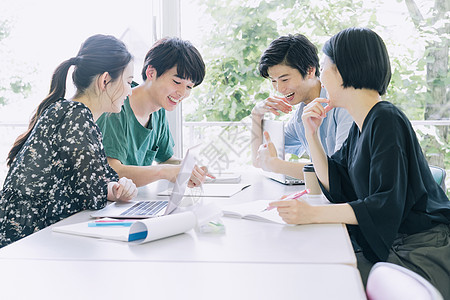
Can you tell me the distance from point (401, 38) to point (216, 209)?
10.1ft

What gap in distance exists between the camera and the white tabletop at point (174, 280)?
0.72 meters

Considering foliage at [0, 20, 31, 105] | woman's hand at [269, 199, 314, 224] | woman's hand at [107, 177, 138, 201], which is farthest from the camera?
foliage at [0, 20, 31, 105]

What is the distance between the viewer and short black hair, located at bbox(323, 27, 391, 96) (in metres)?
1.37

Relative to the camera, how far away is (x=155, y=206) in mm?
1399

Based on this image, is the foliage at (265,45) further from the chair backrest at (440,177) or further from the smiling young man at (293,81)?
the chair backrest at (440,177)

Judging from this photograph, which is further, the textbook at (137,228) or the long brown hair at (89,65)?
the long brown hair at (89,65)

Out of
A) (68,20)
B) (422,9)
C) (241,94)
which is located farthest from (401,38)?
(68,20)

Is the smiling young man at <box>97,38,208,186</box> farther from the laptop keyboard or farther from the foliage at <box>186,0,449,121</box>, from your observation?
the foliage at <box>186,0,449,121</box>

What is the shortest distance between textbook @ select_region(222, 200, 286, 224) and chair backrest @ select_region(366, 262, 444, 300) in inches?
18.6

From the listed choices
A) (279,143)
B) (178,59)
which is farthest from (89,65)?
(279,143)

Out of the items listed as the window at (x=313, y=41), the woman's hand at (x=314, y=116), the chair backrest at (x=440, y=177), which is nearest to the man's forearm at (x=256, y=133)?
the woman's hand at (x=314, y=116)

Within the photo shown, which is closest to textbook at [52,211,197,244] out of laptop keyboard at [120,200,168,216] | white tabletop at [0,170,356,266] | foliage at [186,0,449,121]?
white tabletop at [0,170,356,266]

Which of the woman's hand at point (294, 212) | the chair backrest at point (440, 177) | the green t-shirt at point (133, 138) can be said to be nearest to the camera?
the woman's hand at point (294, 212)

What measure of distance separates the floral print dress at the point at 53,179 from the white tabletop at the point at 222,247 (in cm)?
25
